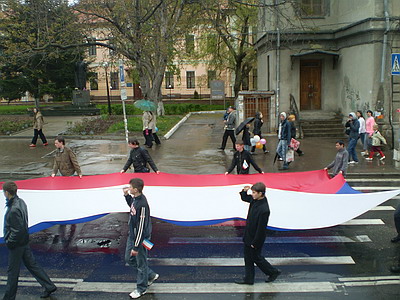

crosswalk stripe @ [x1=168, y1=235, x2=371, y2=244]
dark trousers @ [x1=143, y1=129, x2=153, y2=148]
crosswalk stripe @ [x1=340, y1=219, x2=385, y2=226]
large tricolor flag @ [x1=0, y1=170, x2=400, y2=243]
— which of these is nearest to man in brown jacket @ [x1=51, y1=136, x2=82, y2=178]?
large tricolor flag @ [x1=0, y1=170, x2=400, y2=243]

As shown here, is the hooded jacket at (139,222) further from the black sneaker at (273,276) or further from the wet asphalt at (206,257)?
the black sneaker at (273,276)

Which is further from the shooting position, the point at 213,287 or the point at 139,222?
the point at 213,287

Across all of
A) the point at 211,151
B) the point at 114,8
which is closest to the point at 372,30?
the point at 211,151

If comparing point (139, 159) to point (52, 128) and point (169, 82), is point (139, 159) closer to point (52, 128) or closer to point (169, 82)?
point (52, 128)

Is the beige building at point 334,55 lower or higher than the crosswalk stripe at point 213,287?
higher

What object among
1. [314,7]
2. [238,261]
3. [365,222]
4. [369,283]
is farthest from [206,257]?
[314,7]

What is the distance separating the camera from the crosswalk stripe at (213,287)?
6.47 m

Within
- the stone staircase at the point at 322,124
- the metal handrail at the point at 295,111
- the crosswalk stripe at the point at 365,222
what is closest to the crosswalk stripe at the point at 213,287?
the crosswalk stripe at the point at 365,222

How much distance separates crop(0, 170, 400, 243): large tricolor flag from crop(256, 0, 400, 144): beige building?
505 inches

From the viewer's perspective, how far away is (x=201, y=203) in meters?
8.41

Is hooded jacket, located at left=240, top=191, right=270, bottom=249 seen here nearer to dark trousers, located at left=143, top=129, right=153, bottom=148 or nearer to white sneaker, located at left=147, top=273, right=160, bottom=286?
white sneaker, located at left=147, top=273, right=160, bottom=286

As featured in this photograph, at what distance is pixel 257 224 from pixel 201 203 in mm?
2252

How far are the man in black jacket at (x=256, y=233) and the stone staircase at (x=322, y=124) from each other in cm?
1686

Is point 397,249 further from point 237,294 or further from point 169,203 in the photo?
point 169,203
